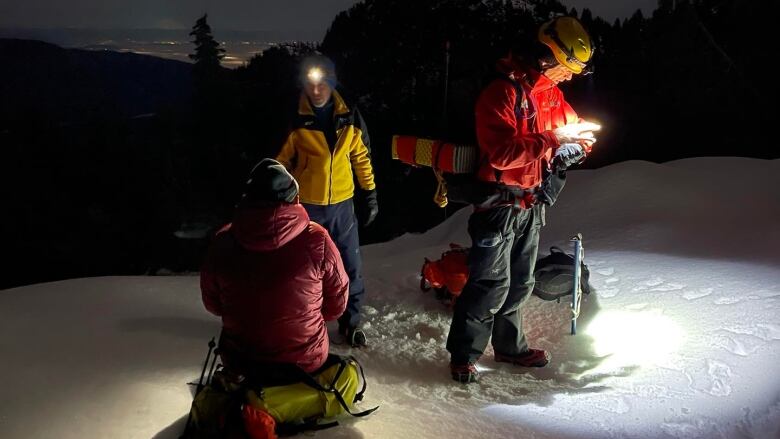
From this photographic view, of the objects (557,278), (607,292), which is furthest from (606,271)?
(557,278)

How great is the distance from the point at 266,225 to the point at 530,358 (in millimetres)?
1895

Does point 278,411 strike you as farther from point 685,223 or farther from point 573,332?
point 685,223

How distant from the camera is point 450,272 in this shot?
14.1ft

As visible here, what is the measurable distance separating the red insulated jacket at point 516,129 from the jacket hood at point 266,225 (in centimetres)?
105

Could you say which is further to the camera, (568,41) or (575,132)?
(575,132)

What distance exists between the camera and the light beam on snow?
11.1 ft

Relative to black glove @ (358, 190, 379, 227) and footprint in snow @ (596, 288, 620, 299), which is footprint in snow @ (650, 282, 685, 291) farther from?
black glove @ (358, 190, 379, 227)

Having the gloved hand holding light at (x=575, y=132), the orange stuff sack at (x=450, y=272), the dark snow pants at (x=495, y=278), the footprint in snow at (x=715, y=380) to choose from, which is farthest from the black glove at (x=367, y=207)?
the footprint in snow at (x=715, y=380)

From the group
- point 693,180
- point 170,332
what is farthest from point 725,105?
point 170,332

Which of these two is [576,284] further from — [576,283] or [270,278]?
[270,278]

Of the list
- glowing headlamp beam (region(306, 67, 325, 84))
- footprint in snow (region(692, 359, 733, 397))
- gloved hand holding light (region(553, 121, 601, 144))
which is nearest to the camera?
footprint in snow (region(692, 359, 733, 397))


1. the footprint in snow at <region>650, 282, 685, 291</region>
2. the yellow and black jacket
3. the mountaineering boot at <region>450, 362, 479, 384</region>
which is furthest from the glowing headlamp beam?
the footprint in snow at <region>650, 282, 685, 291</region>

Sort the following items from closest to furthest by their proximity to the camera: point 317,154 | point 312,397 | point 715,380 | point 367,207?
point 312,397 → point 715,380 → point 317,154 → point 367,207

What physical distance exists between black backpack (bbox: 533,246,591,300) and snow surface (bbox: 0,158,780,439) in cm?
11
